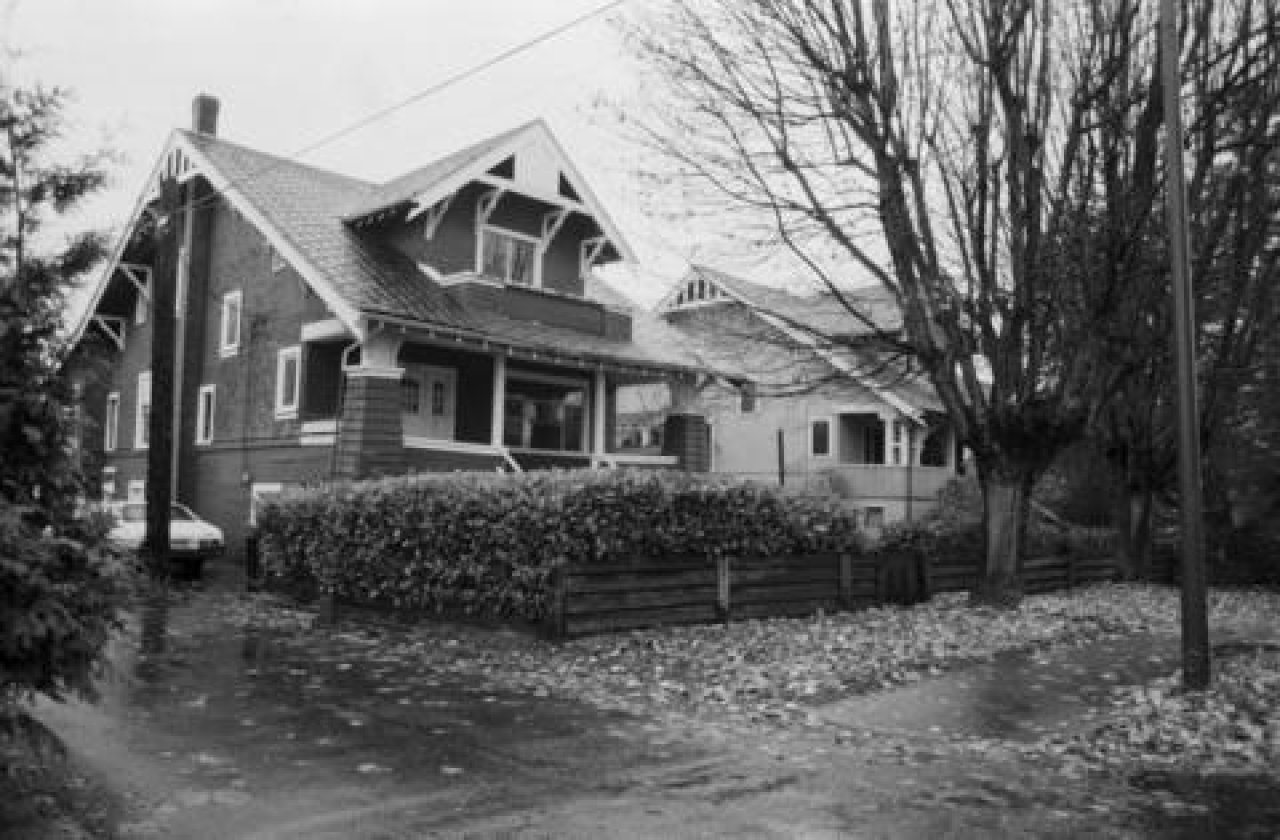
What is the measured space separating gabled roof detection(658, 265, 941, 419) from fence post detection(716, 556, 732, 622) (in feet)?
11.8

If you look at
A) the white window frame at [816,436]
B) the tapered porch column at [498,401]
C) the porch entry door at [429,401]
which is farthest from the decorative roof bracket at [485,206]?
the white window frame at [816,436]

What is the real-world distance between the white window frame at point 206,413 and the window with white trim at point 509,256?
7.10 metres

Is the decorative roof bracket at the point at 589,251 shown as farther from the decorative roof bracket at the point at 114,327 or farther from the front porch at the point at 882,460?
the decorative roof bracket at the point at 114,327

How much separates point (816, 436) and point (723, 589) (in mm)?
23963

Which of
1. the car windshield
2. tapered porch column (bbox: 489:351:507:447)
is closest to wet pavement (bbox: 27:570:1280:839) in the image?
tapered porch column (bbox: 489:351:507:447)

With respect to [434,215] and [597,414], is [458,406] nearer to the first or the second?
[597,414]

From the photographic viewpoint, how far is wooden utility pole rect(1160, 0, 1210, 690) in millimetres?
8555

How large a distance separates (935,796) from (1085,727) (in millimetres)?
2558

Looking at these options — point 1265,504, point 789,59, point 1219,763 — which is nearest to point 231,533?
point 789,59

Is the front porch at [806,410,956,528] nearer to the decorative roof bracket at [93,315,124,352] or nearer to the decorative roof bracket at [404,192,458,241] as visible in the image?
the decorative roof bracket at [404,192,458,241]

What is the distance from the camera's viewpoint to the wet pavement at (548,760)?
17.8 ft

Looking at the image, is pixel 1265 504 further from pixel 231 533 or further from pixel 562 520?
pixel 231 533

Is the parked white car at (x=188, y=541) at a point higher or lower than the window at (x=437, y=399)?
lower

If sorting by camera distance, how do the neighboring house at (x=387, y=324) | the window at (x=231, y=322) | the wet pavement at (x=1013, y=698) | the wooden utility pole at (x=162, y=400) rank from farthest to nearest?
the window at (x=231, y=322) < the neighboring house at (x=387, y=324) < the wooden utility pole at (x=162, y=400) < the wet pavement at (x=1013, y=698)
